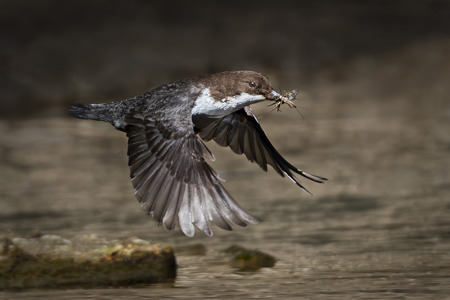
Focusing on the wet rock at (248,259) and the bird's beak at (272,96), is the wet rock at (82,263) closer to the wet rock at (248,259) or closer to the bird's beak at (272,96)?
the wet rock at (248,259)

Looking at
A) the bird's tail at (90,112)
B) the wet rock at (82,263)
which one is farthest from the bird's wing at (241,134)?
the wet rock at (82,263)

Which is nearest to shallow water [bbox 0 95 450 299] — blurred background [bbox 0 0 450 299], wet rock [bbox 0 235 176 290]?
blurred background [bbox 0 0 450 299]

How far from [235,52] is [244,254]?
7558mm

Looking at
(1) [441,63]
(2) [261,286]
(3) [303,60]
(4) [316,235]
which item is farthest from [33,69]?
(2) [261,286]

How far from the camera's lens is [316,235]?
266 inches

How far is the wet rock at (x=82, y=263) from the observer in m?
5.78

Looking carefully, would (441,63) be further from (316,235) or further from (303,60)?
(316,235)

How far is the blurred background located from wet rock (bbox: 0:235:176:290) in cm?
27

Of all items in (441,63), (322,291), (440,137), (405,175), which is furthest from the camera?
(441,63)

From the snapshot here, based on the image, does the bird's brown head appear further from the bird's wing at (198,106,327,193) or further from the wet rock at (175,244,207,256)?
the wet rock at (175,244,207,256)

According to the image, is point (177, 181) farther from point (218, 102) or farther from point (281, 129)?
point (281, 129)

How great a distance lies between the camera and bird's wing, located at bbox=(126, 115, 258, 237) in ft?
15.9

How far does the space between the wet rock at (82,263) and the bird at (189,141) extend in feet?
2.87

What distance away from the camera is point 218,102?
5.67m
